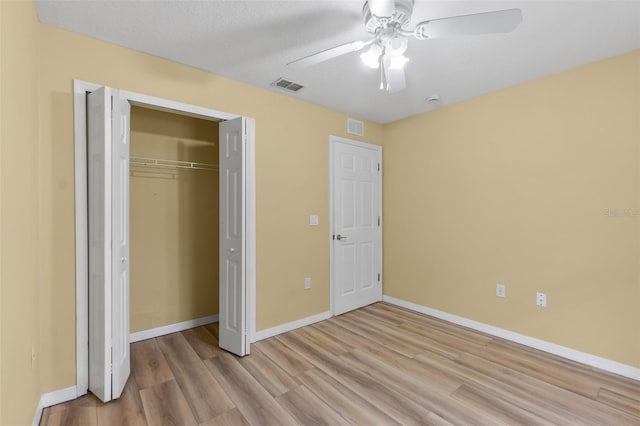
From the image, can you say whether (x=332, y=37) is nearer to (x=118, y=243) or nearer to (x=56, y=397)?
(x=118, y=243)

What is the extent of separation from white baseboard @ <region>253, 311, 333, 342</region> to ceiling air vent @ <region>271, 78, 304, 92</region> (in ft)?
8.05

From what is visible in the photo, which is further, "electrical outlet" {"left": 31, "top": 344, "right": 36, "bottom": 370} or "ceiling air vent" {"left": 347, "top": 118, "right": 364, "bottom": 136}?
"ceiling air vent" {"left": 347, "top": 118, "right": 364, "bottom": 136}

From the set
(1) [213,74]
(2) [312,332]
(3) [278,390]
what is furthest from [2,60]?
(2) [312,332]

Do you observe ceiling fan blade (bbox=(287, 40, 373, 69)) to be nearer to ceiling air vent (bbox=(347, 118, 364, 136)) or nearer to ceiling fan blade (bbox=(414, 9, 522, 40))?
ceiling fan blade (bbox=(414, 9, 522, 40))

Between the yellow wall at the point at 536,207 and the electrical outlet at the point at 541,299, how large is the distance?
0.04 metres

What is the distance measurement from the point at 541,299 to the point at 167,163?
390 cm

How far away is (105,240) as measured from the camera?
1.96 meters

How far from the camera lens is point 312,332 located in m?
3.13

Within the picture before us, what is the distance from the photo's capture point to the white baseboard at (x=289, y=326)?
2955mm

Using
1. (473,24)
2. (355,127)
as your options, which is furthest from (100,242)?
(355,127)

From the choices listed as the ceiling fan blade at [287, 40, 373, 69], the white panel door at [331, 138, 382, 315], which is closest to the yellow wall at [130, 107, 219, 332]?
the white panel door at [331, 138, 382, 315]

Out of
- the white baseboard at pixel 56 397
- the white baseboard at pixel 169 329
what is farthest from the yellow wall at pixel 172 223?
the white baseboard at pixel 56 397

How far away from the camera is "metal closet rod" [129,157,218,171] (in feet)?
9.61

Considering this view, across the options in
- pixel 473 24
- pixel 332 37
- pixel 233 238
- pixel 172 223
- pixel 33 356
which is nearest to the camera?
pixel 473 24
